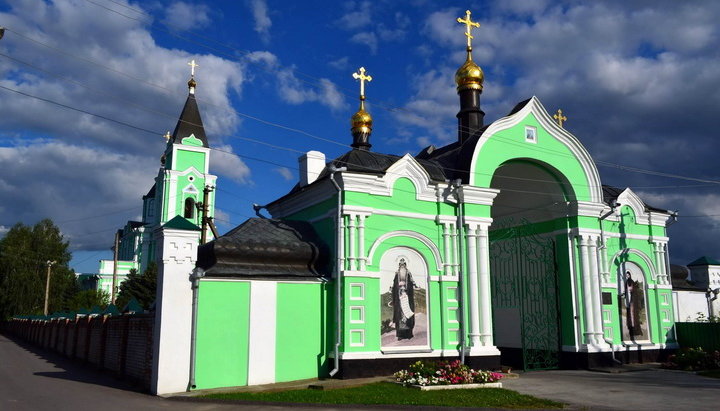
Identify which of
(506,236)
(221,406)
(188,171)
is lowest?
(221,406)

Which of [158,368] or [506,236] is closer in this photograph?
[158,368]

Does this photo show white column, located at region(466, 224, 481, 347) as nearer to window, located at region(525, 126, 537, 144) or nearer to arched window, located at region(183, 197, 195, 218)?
window, located at region(525, 126, 537, 144)

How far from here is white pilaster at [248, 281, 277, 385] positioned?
39.9ft

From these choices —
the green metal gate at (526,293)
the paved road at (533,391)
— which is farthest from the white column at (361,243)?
the green metal gate at (526,293)

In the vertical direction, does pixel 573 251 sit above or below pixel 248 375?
above

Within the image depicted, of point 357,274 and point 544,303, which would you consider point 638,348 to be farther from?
point 357,274

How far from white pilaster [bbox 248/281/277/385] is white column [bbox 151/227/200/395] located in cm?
136

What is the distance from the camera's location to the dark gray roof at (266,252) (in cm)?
1238

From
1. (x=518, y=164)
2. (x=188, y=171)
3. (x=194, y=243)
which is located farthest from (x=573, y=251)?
(x=188, y=171)

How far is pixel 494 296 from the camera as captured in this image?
1852cm

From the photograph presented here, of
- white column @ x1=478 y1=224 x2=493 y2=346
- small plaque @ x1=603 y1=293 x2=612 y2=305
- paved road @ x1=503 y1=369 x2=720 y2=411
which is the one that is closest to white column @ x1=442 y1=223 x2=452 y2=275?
white column @ x1=478 y1=224 x2=493 y2=346

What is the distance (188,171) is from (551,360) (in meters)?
32.4

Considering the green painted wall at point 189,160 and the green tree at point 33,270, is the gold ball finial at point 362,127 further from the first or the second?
the green tree at point 33,270

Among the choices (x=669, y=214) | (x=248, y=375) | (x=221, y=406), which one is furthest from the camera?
(x=669, y=214)
